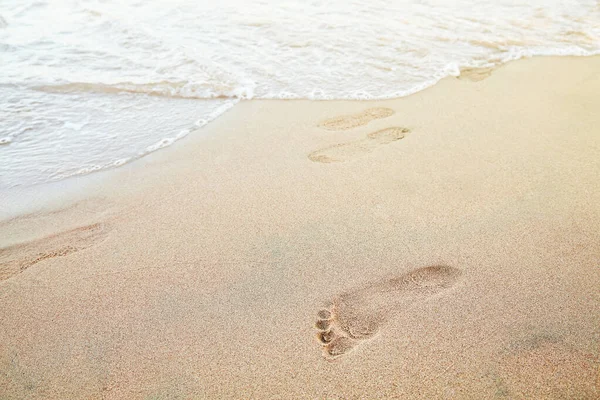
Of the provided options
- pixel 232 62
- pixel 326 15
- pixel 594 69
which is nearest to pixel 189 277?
pixel 232 62

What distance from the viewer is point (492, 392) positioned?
1438 mm

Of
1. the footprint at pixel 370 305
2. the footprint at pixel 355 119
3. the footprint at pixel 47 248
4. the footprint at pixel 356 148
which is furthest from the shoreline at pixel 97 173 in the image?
the footprint at pixel 370 305

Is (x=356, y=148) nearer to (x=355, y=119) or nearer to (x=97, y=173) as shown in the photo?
(x=355, y=119)

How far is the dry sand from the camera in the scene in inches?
61.2

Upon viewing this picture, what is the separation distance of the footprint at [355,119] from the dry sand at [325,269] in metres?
0.11

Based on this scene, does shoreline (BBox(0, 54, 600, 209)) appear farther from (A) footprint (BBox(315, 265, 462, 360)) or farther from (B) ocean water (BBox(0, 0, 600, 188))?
(A) footprint (BBox(315, 265, 462, 360))

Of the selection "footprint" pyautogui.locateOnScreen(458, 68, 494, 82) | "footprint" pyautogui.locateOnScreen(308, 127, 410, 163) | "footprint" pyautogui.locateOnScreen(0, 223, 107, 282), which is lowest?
"footprint" pyautogui.locateOnScreen(0, 223, 107, 282)

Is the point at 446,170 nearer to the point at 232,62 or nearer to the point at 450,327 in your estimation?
the point at 450,327

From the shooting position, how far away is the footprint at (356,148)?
293cm

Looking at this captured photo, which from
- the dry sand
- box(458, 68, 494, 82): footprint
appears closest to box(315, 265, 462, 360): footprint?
the dry sand

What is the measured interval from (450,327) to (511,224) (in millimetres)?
803

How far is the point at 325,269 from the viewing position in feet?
6.50

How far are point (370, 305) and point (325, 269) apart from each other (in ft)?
0.94

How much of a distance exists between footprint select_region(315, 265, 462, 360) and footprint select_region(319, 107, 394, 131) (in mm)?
1673
